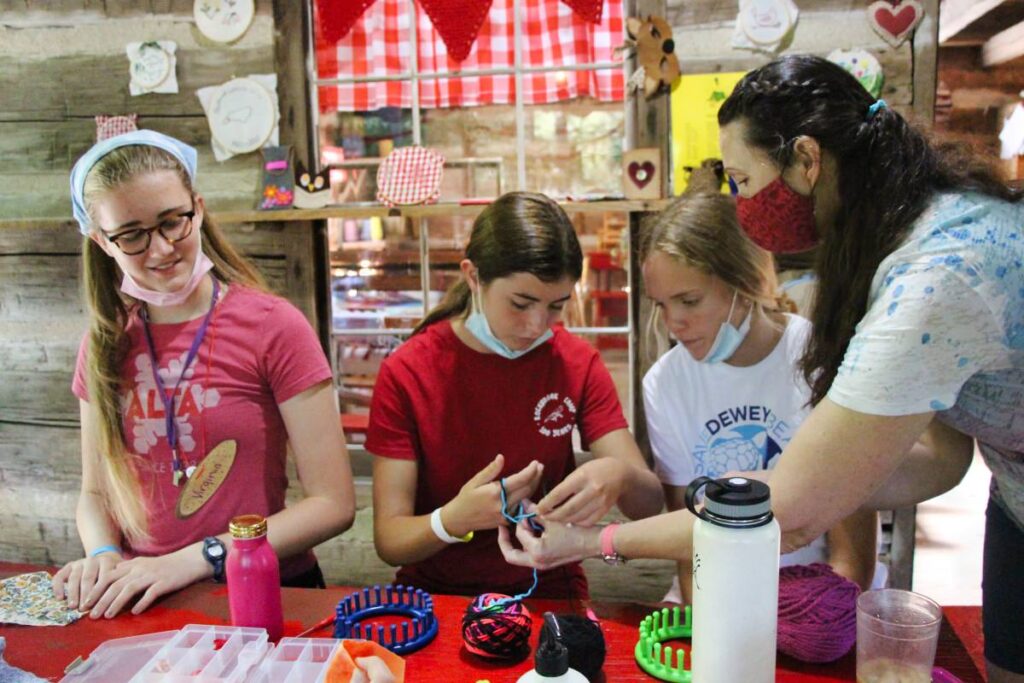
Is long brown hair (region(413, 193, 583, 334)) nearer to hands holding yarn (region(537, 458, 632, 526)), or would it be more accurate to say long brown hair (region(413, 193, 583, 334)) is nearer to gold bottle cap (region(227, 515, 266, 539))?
hands holding yarn (region(537, 458, 632, 526))

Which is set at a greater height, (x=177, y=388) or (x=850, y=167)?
(x=850, y=167)

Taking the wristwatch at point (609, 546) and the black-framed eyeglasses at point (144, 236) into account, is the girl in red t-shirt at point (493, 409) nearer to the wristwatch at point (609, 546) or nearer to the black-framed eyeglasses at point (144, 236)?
the wristwatch at point (609, 546)

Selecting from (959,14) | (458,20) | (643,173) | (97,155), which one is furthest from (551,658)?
(959,14)

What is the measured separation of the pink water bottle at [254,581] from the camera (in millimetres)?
1228

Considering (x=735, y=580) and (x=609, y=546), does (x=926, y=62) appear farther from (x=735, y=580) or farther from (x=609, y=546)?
(x=735, y=580)

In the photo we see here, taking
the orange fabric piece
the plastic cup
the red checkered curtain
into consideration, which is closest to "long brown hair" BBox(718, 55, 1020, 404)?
the plastic cup

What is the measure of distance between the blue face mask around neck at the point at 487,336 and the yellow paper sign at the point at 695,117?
999 millimetres

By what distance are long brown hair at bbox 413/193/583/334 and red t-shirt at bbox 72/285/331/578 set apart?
45 cm

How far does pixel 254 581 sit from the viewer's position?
1244mm

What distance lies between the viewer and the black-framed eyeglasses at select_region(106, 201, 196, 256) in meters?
1.65

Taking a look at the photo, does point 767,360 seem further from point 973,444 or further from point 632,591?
point 632,591

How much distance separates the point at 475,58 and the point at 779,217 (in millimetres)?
1813

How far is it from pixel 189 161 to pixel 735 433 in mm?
1426

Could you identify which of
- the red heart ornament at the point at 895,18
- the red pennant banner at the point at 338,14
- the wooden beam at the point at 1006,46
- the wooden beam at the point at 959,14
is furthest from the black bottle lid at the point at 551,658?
the wooden beam at the point at 1006,46
